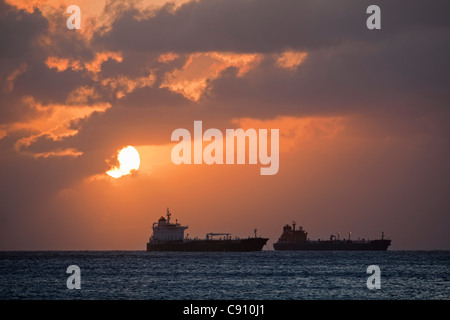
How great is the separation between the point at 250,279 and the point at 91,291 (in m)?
24.3

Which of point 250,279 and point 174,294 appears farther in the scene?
point 250,279

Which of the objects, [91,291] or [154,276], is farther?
[154,276]

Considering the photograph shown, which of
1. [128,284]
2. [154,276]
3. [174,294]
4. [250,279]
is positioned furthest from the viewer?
[154,276]
